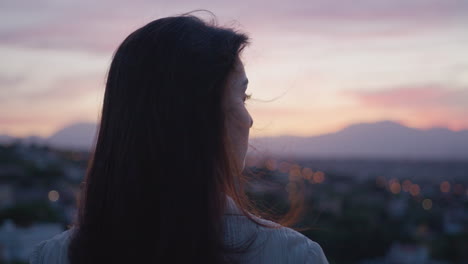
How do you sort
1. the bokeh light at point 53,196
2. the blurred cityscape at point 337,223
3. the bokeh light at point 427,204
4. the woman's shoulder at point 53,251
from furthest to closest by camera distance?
the bokeh light at point 427,204 < the bokeh light at point 53,196 < the blurred cityscape at point 337,223 < the woman's shoulder at point 53,251

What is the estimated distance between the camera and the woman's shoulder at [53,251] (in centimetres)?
105

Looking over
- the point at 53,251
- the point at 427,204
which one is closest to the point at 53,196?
the point at 53,251

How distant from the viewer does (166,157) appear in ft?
3.06

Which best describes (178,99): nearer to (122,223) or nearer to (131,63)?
(131,63)

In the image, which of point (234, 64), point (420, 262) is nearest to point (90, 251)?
point (234, 64)

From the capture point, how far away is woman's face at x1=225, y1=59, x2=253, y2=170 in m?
0.97

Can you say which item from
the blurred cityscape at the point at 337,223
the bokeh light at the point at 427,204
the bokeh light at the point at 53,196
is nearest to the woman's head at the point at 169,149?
the blurred cityscape at the point at 337,223

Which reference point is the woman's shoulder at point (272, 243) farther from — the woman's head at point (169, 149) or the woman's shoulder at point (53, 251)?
the woman's shoulder at point (53, 251)

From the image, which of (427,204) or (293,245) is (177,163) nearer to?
(293,245)

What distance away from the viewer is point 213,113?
0.94 meters

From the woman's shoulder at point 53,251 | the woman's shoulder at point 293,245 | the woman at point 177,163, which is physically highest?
the woman at point 177,163

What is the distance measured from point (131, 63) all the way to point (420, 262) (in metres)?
19.2

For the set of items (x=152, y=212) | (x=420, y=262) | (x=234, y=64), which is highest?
(x=234, y=64)

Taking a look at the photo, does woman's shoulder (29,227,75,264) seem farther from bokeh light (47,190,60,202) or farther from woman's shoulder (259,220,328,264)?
bokeh light (47,190,60,202)
